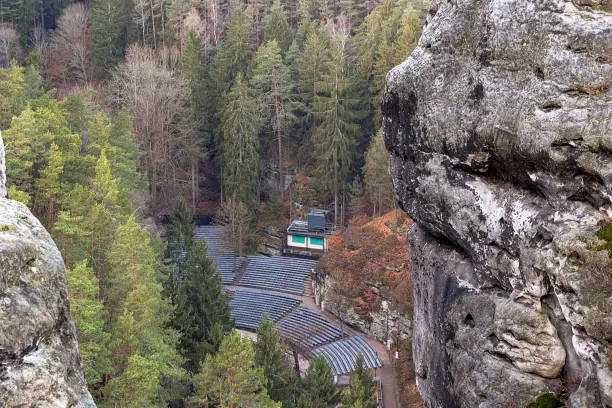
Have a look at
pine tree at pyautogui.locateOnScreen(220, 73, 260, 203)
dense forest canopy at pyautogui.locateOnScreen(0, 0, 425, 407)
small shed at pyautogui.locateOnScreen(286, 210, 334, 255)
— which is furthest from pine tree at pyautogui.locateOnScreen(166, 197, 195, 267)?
small shed at pyautogui.locateOnScreen(286, 210, 334, 255)

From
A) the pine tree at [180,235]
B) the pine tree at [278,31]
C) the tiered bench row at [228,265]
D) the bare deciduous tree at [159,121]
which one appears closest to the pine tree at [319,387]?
the pine tree at [180,235]

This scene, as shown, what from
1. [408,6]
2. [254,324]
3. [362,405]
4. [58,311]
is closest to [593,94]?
[58,311]

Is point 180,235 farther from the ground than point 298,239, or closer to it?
farther from the ground

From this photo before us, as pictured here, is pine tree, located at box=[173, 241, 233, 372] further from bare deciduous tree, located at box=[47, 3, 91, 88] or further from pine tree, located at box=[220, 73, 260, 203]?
bare deciduous tree, located at box=[47, 3, 91, 88]

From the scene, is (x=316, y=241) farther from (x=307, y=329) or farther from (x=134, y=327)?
(x=134, y=327)

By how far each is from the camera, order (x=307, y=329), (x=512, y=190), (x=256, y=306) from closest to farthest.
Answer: (x=512, y=190) → (x=307, y=329) → (x=256, y=306)

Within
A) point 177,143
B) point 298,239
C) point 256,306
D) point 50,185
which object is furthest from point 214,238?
point 50,185

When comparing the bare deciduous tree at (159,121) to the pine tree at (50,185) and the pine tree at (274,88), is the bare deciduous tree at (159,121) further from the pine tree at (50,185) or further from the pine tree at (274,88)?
the pine tree at (50,185)
